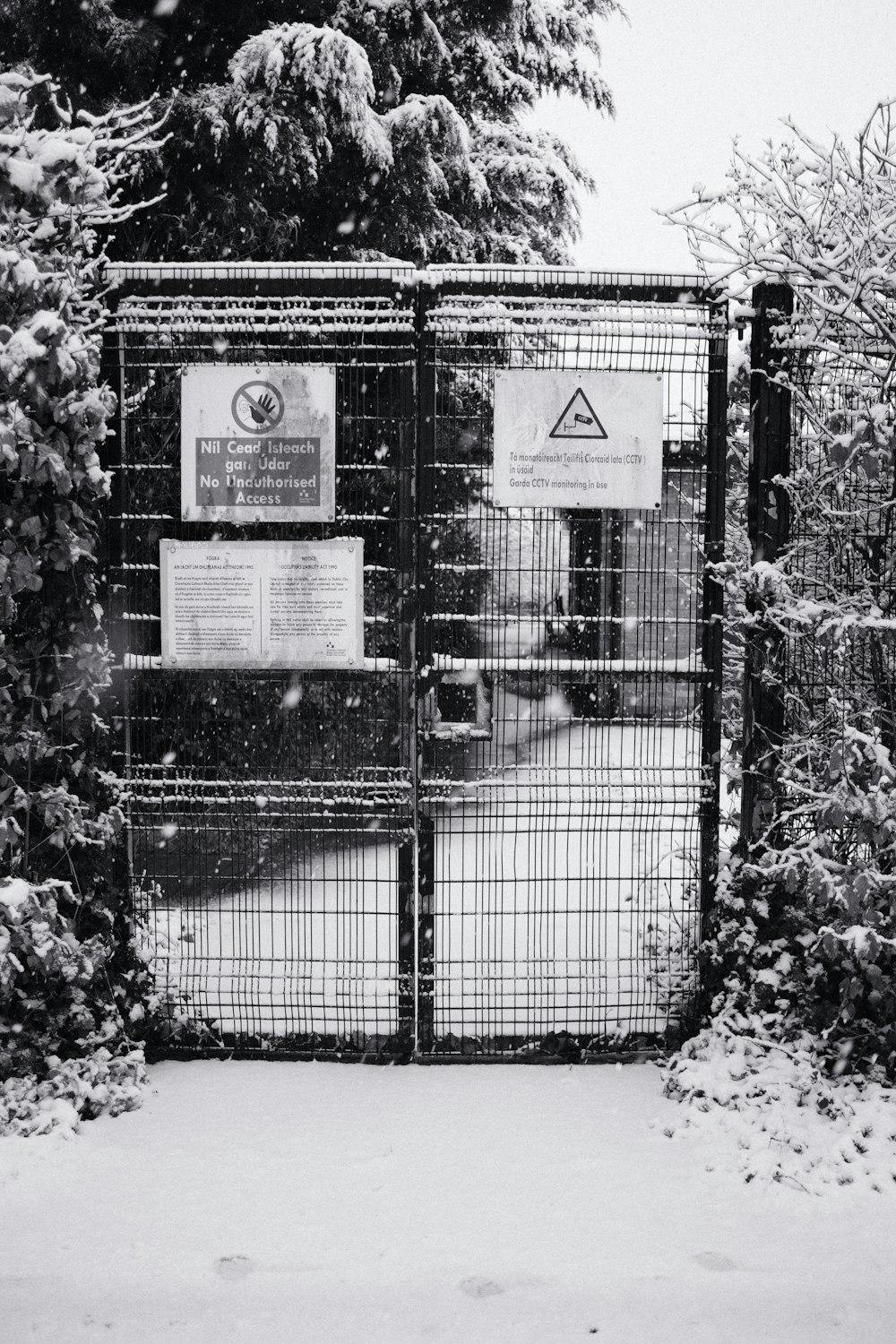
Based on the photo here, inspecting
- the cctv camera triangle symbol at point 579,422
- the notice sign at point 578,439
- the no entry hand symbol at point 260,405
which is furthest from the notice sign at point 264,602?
the cctv camera triangle symbol at point 579,422

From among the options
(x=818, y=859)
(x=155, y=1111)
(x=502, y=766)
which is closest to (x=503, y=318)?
(x=502, y=766)

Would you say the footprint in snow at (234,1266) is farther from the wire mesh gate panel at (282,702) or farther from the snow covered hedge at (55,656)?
the wire mesh gate panel at (282,702)

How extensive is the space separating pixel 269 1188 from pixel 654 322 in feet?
11.1

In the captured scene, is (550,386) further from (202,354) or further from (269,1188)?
(269,1188)

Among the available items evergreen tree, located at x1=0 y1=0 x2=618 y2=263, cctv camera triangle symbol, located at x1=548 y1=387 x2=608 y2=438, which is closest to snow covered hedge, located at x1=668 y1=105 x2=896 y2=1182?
cctv camera triangle symbol, located at x1=548 y1=387 x2=608 y2=438

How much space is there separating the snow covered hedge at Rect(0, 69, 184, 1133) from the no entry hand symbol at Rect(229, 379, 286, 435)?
1.63ft

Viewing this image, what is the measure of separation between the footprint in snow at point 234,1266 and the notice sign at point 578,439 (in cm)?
273

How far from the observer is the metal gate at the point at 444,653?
441 centimetres

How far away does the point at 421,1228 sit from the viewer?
134 inches

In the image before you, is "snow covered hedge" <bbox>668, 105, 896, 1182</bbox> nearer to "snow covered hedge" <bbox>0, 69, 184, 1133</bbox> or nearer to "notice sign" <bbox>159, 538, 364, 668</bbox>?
"notice sign" <bbox>159, 538, 364, 668</bbox>

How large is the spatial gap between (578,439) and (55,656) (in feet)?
7.06

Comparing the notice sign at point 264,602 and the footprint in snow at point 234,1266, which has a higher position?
the notice sign at point 264,602

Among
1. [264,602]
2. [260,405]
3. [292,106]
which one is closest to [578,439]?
[260,405]

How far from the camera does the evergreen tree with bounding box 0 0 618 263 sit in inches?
266
